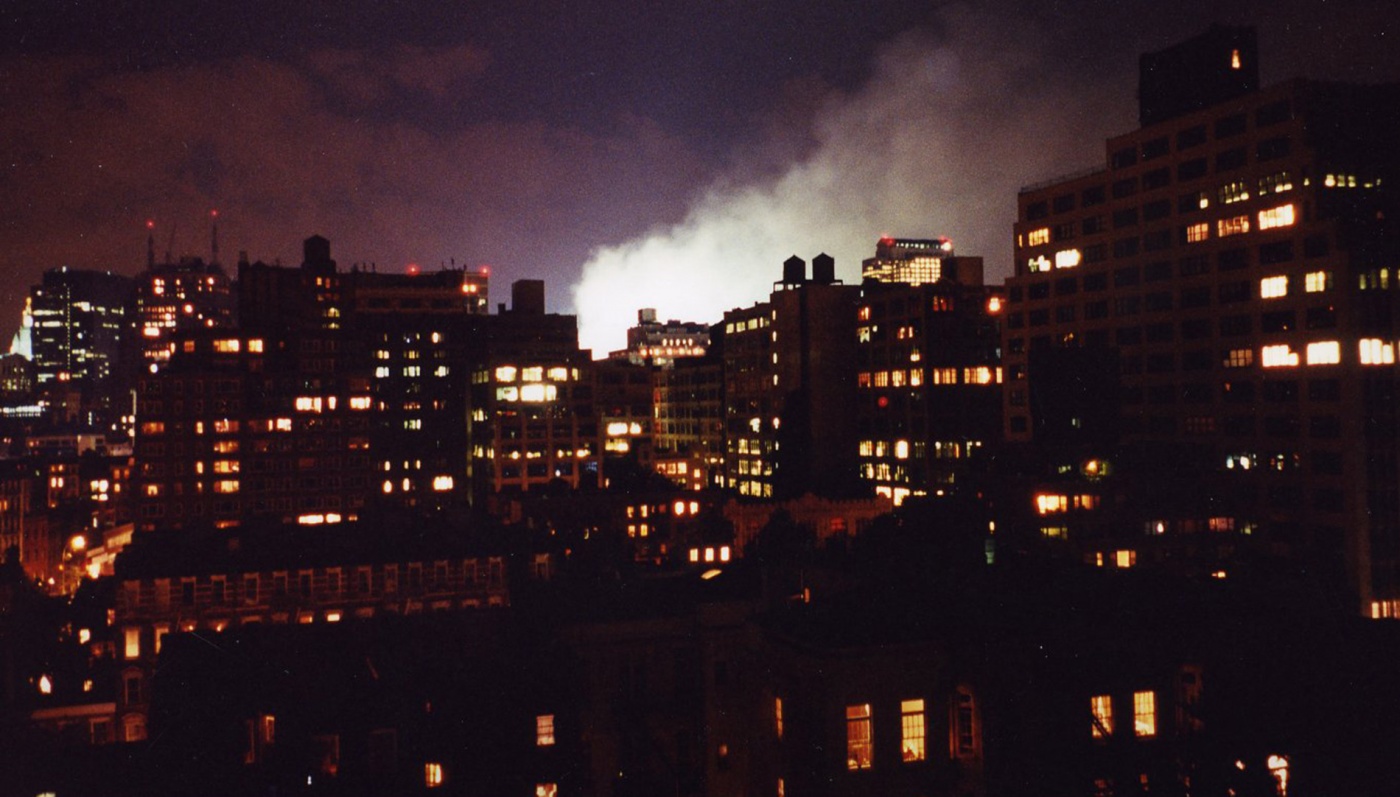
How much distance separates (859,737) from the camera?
28.0 meters

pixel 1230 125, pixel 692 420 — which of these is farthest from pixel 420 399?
pixel 1230 125

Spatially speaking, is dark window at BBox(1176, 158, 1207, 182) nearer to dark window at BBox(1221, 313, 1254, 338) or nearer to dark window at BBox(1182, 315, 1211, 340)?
dark window at BBox(1182, 315, 1211, 340)

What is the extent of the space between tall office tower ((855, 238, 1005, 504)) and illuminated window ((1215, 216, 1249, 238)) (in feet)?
113

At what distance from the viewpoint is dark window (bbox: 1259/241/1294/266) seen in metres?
83.3

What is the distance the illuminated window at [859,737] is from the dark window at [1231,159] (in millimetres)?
79093

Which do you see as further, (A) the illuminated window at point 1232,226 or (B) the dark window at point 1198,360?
(B) the dark window at point 1198,360

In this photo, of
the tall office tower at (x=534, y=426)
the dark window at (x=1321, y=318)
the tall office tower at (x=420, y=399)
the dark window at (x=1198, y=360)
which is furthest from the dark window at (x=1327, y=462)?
the tall office tower at (x=420, y=399)

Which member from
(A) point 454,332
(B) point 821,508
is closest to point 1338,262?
(B) point 821,508

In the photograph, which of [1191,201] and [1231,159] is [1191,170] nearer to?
[1191,201]

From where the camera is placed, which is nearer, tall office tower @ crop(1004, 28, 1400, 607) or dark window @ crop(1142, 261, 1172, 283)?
tall office tower @ crop(1004, 28, 1400, 607)

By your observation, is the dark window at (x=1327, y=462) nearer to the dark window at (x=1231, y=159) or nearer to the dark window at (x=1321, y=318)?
the dark window at (x=1321, y=318)

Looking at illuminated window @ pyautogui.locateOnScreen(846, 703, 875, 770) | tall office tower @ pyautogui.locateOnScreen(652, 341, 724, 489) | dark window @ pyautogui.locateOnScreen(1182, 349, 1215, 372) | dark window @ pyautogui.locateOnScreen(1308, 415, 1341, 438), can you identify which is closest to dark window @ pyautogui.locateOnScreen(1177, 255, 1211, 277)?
dark window @ pyautogui.locateOnScreen(1182, 349, 1215, 372)

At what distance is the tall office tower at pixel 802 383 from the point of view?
137375mm

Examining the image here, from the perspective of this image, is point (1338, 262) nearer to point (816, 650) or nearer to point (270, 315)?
point (816, 650)
